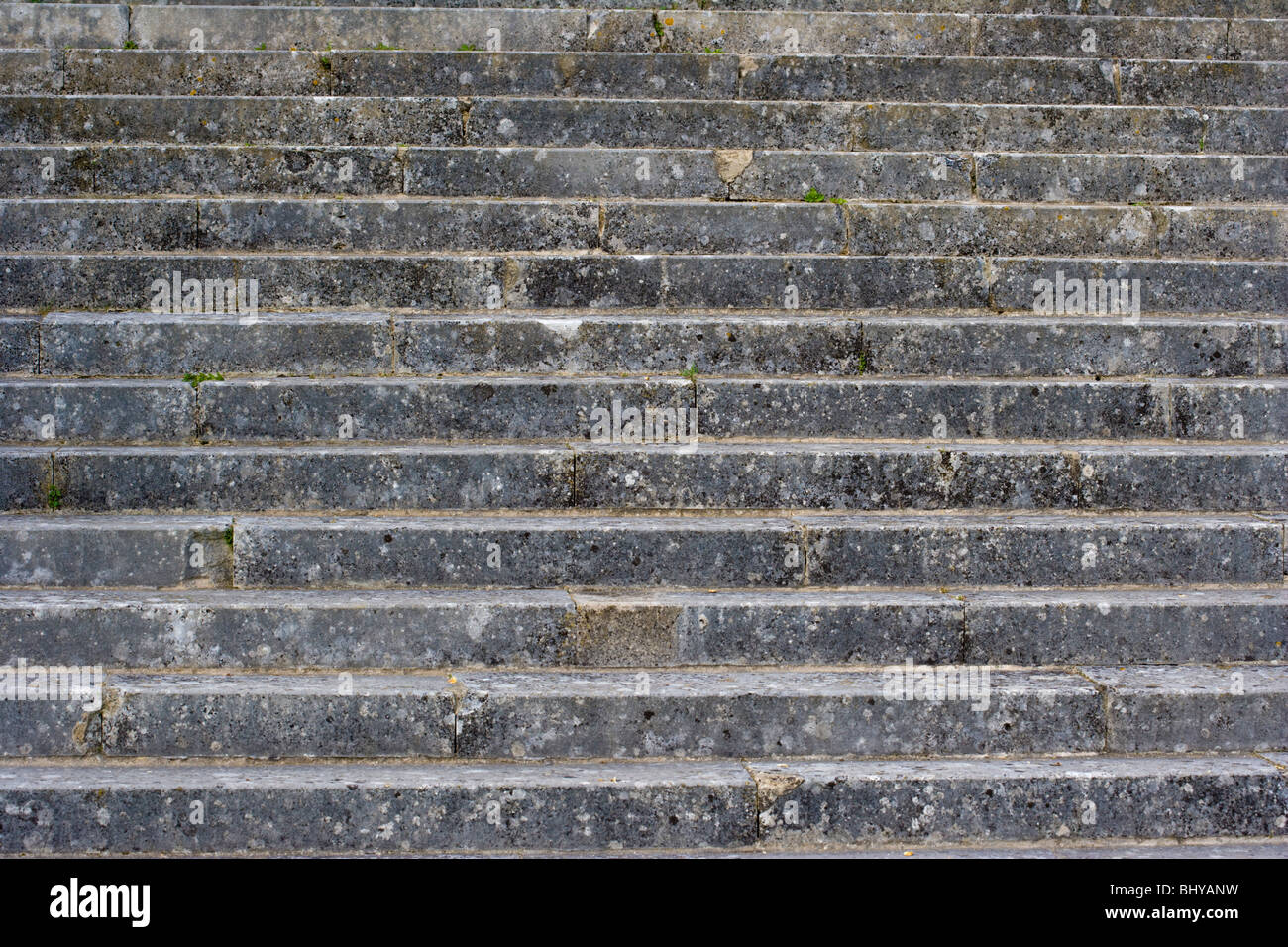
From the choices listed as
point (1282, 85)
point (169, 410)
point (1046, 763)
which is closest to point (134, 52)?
point (169, 410)

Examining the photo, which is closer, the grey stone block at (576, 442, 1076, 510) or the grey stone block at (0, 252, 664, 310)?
the grey stone block at (576, 442, 1076, 510)

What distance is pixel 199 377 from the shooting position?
4.75 metres

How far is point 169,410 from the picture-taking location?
4641 millimetres

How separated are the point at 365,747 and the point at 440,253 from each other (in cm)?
265

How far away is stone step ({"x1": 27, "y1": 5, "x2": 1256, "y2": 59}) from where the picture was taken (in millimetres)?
6805

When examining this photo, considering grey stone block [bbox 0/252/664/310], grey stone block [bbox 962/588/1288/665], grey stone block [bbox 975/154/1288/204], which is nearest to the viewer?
grey stone block [bbox 962/588/1288/665]

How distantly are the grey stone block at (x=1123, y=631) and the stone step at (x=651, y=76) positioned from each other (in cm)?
362

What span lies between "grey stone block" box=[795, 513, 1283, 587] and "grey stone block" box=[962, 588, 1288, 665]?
0.20 meters

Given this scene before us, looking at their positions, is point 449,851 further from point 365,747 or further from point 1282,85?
point 1282,85

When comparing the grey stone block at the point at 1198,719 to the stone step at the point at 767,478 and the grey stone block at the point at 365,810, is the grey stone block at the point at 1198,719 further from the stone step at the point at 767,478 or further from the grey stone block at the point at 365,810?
the grey stone block at the point at 365,810

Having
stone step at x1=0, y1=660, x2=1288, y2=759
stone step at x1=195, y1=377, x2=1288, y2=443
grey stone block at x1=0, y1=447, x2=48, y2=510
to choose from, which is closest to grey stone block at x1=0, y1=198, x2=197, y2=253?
stone step at x1=195, y1=377, x2=1288, y2=443

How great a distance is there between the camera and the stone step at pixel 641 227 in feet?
17.9

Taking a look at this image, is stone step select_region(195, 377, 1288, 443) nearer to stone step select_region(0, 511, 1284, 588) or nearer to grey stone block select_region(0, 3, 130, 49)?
stone step select_region(0, 511, 1284, 588)

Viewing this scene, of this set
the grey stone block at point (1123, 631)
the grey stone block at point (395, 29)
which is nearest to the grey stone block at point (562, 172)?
the grey stone block at point (395, 29)
